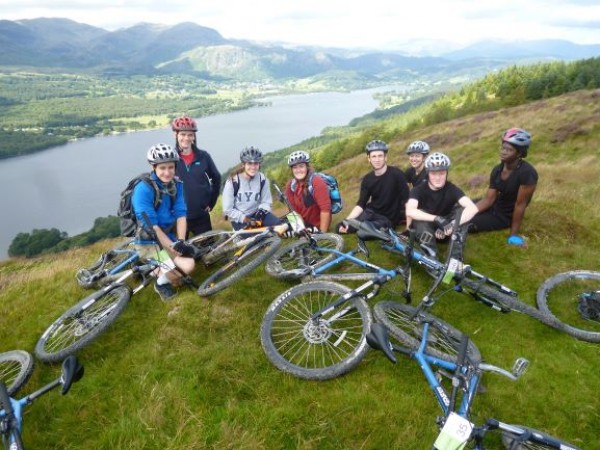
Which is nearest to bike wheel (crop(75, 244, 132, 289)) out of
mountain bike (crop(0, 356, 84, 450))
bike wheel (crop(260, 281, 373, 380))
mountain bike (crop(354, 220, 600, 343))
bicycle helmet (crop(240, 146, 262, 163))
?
bicycle helmet (crop(240, 146, 262, 163))

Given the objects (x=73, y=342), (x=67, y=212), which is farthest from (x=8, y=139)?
(x=73, y=342)

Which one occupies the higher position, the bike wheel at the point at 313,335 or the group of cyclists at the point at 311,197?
the group of cyclists at the point at 311,197

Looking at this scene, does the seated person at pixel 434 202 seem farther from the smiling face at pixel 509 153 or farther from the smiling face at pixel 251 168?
the smiling face at pixel 251 168

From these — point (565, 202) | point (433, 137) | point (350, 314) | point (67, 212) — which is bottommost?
point (67, 212)

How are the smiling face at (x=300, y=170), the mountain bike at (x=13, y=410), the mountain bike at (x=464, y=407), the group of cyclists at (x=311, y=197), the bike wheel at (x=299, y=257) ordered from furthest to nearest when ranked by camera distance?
the smiling face at (x=300, y=170) < the bike wheel at (x=299, y=257) < the group of cyclists at (x=311, y=197) < the mountain bike at (x=13, y=410) < the mountain bike at (x=464, y=407)

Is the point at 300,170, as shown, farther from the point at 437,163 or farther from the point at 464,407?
the point at 464,407

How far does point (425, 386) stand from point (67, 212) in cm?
10158

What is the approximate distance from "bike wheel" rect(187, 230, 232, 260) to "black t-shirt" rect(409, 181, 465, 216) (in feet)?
14.5

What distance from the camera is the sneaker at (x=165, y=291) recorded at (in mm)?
7543

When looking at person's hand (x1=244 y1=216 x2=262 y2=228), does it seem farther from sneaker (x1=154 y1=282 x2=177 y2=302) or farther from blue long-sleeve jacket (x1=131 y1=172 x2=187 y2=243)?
sneaker (x1=154 y1=282 x2=177 y2=302)

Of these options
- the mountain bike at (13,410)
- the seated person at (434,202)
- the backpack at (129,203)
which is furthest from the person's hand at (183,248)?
the seated person at (434,202)

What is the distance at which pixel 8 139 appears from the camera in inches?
6235

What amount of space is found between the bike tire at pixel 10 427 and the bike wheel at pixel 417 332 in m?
4.65

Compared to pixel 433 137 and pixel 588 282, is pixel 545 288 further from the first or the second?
pixel 433 137
